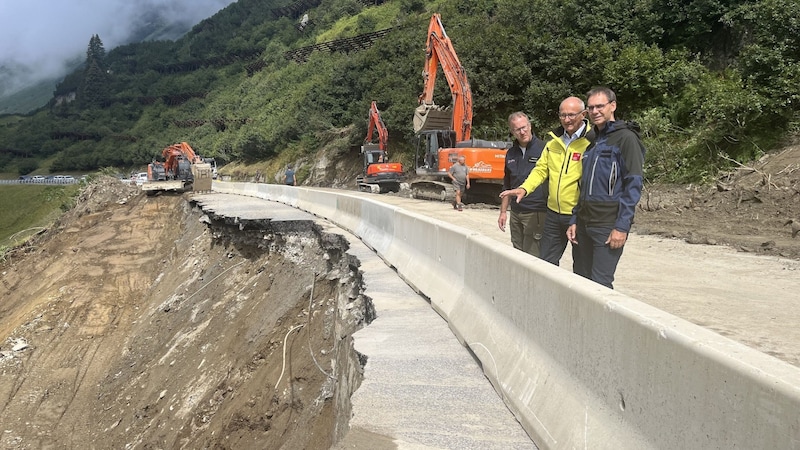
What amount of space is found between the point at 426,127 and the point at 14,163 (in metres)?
114

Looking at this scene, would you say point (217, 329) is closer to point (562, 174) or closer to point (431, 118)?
point (562, 174)

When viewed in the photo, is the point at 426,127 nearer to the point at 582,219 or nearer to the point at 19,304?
the point at 19,304

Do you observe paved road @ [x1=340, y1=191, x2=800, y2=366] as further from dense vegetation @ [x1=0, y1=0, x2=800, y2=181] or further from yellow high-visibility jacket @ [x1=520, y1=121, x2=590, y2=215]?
dense vegetation @ [x1=0, y1=0, x2=800, y2=181]

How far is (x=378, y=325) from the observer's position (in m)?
5.41

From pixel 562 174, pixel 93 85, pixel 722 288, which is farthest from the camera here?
pixel 93 85

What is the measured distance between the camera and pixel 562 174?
16.4ft

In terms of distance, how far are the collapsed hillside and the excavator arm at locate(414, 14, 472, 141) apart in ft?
25.9

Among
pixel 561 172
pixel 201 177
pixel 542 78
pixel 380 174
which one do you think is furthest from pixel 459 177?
pixel 201 177

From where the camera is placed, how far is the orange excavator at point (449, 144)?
666 inches

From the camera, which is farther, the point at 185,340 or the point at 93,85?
the point at 93,85

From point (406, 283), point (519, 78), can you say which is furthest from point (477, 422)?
point (519, 78)

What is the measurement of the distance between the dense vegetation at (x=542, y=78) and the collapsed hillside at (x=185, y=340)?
9.98 m

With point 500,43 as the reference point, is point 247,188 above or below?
below

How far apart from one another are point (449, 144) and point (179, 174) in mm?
18406
